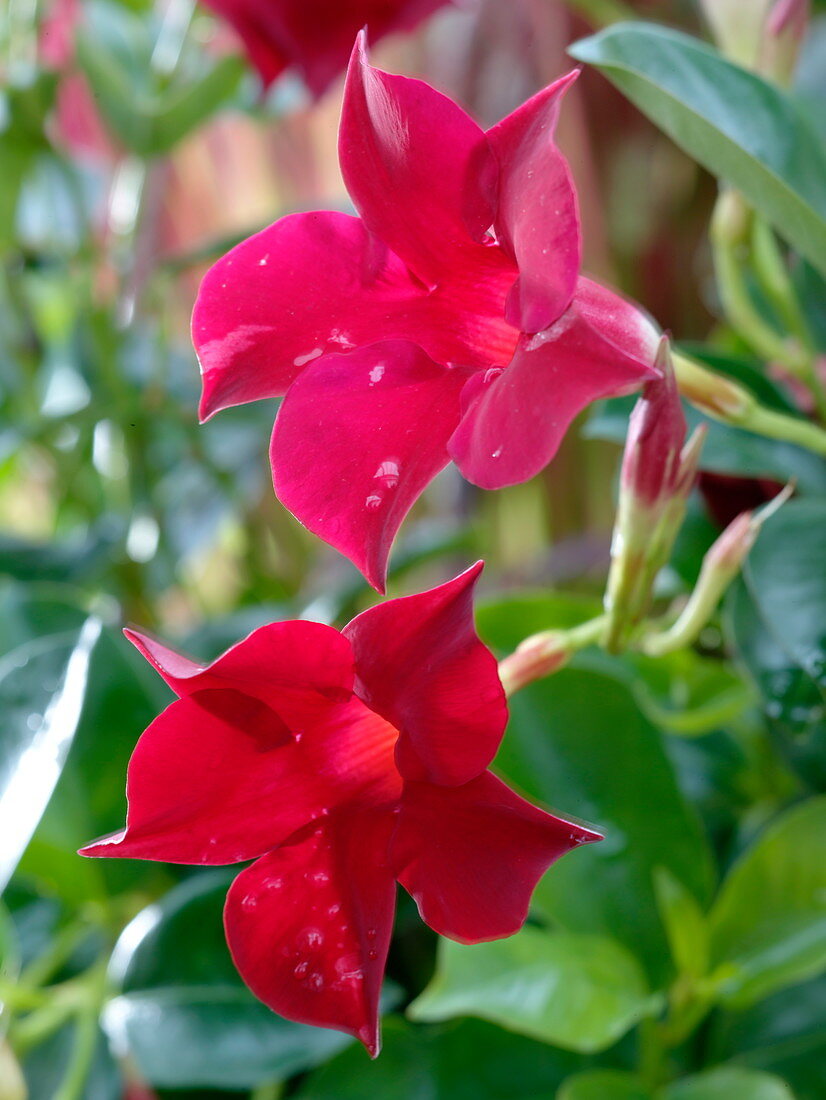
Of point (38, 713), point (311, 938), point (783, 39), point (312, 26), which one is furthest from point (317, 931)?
point (312, 26)

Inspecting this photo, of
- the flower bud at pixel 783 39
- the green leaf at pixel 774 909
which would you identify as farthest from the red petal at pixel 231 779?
the flower bud at pixel 783 39

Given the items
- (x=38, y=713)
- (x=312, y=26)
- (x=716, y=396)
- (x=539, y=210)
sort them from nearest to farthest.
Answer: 1. (x=539, y=210)
2. (x=716, y=396)
3. (x=38, y=713)
4. (x=312, y=26)

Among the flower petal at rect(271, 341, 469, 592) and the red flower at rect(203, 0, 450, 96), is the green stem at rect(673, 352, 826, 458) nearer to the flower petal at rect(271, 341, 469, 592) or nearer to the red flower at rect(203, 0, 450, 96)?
the flower petal at rect(271, 341, 469, 592)

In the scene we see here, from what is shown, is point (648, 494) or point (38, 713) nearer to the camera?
point (648, 494)

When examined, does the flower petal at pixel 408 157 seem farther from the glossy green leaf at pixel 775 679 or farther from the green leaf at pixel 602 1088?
the green leaf at pixel 602 1088

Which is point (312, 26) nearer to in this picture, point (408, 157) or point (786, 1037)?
point (408, 157)

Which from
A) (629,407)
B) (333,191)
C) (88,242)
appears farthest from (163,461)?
(333,191)

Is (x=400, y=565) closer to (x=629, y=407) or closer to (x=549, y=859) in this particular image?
(x=629, y=407)

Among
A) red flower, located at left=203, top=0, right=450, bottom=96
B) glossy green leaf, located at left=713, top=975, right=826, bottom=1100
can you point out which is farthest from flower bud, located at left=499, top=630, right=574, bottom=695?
red flower, located at left=203, top=0, right=450, bottom=96
